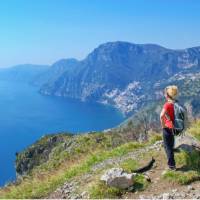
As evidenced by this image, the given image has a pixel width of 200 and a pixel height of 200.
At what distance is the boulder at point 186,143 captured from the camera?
12875 millimetres

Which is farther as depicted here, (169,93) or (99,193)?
(169,93)

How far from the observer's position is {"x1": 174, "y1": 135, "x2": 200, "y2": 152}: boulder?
42.2 feet

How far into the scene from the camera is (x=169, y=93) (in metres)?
11.9

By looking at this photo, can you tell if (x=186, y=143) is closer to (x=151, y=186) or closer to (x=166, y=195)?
(x=151, y=186)

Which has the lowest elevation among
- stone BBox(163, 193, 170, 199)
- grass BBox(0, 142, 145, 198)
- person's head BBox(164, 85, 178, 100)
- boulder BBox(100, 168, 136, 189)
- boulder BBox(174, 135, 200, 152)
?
grass BBox(0, 142, 145, 198)

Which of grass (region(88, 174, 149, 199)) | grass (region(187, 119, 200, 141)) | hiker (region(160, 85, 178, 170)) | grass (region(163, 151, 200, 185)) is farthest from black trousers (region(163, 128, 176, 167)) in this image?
grass (region(187, 119, 200, 141))

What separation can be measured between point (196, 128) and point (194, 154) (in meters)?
3.48

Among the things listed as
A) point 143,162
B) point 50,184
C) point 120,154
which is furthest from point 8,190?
point 143,162

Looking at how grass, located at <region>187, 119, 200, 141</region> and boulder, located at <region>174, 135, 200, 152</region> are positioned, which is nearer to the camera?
boulder, located at <region>174, 135, 200, 152</region>

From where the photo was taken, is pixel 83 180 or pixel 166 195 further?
pixel 83 180

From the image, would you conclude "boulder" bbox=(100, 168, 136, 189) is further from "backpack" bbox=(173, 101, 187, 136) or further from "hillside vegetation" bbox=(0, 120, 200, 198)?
"backpack" bbox=(173, 101, 187, 136)

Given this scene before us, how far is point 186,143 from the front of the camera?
13.0 meters

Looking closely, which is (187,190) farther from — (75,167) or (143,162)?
(75,167)

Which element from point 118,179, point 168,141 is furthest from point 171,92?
point 118,179
